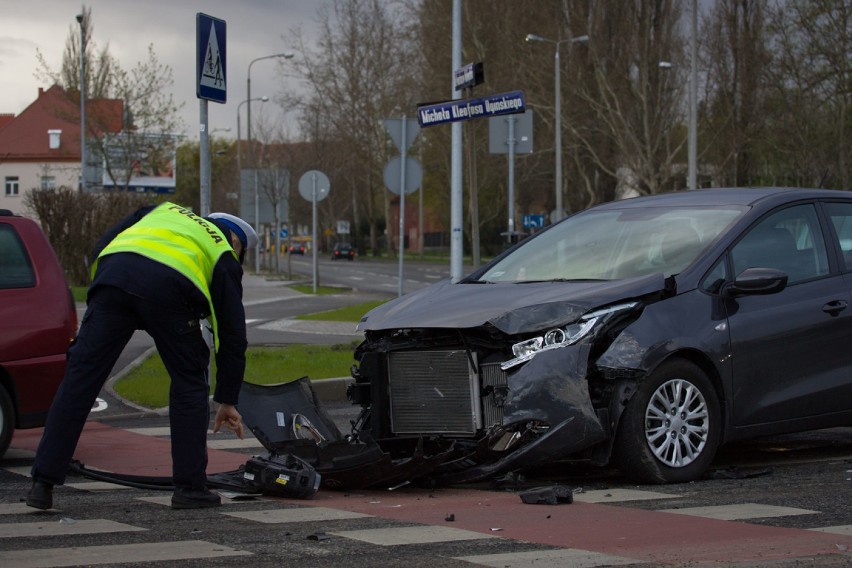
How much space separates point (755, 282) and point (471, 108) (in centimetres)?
851

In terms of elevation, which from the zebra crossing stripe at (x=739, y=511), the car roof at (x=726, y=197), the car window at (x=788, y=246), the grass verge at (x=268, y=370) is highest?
the car roof at (x=726, y=197)

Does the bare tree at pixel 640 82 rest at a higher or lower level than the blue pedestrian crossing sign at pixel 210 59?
higher

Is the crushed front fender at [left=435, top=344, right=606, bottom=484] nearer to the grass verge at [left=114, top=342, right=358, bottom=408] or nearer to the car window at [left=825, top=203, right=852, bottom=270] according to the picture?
the car window at [left=825, top=203, right=852, bottom=270]

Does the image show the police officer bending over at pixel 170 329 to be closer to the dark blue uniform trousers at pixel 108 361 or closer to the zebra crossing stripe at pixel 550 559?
the dark blue uniform trousers at pixel 108 361

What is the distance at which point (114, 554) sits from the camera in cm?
516

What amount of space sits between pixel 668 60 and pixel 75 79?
2248 centimetres

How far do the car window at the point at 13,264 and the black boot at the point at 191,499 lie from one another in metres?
2.66

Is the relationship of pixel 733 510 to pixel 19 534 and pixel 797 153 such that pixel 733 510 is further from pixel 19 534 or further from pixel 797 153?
pixel 797 153

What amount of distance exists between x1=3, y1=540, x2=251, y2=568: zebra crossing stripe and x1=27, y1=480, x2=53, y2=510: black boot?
0.87 metres

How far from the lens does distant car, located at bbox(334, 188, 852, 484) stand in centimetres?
677

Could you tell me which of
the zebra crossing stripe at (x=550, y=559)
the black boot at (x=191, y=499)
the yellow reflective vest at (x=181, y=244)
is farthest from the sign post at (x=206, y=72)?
the zebra crossing stripe at (x=550, y=559)

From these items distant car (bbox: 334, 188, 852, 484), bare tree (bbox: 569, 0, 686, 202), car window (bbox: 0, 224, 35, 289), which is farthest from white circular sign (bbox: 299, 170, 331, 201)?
bare tree (bbox: 569, 0, 686, 202)

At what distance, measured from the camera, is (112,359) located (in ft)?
20.3

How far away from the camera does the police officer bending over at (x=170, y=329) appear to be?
6078 mm
